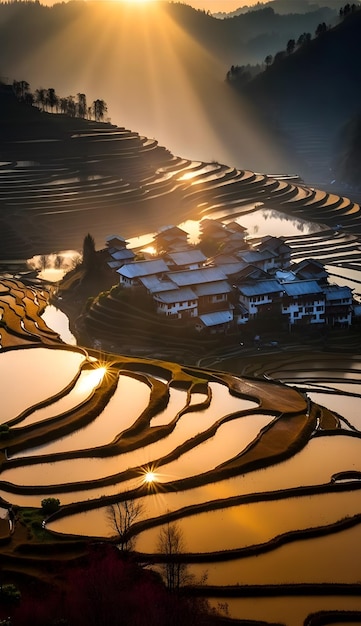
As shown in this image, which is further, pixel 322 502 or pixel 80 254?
pixel 80 254

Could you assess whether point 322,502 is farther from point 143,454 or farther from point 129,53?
point 129,53

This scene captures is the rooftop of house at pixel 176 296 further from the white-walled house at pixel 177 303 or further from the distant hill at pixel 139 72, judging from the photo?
the distant hill at pixel 139 72

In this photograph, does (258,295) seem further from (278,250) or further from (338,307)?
(278,250)

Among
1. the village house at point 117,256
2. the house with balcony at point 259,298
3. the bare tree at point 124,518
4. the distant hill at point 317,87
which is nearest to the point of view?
the bare tree at point 124,518

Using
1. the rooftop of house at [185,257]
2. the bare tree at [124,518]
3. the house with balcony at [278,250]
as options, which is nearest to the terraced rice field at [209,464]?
the bare tree at [124,518]

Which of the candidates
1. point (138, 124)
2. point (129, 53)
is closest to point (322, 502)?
point (138, 124)

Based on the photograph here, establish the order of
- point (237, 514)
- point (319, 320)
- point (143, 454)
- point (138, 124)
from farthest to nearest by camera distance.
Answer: point (138, 124), point (319, 320), point (143, 454), point (237, 514)
